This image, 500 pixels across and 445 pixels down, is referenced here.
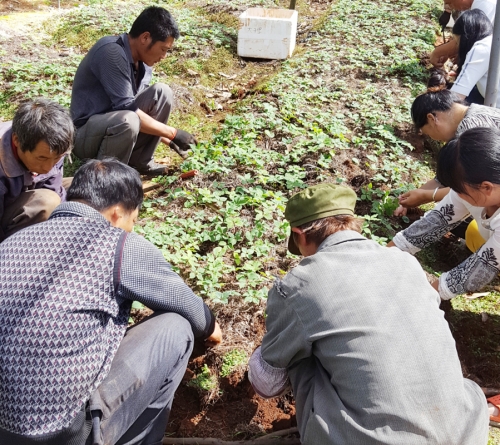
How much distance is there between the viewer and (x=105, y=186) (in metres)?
2.28

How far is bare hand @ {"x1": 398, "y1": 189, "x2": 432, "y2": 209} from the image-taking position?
393 centimetres

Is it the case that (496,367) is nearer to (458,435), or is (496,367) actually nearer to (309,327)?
(458,435)

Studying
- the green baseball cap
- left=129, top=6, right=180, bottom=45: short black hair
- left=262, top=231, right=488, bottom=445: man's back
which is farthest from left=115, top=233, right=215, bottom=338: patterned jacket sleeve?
left=129, top=6, right=180, bottom=45: short black hair

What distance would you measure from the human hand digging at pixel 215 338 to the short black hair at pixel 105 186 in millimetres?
856

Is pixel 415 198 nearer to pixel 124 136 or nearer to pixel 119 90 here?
pixel 124 136

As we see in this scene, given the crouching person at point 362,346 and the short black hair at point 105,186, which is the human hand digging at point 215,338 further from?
the short black hair at point 105,186

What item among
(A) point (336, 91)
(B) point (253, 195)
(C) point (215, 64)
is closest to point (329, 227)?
(B) point (253, 195)

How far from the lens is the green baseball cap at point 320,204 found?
2061mm

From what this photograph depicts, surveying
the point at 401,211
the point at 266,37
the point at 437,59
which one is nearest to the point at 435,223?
the point at 401,211

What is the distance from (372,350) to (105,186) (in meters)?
1.36

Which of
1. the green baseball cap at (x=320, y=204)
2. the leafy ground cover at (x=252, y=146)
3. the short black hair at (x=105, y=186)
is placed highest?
the green baseball cap at (x=320, y=204)

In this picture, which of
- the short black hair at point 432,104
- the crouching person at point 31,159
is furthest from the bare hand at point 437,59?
the crouching person at point 31,159

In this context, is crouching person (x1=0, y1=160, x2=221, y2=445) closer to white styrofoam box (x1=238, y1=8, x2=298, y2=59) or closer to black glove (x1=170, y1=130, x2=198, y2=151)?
black glove (x1=170, y1=130, x2=198, y2=151)

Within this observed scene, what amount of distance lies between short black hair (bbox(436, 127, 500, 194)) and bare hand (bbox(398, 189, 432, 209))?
1.16 meters
